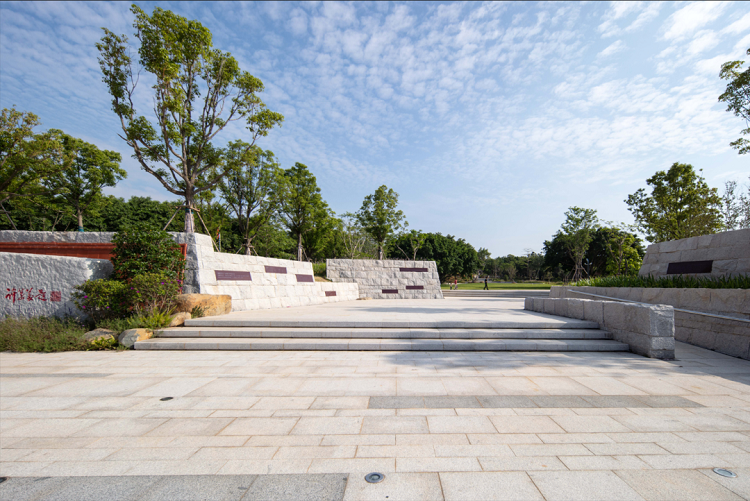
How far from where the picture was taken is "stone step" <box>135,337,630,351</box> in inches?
260

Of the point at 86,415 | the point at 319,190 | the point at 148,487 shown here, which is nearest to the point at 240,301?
the point at 86,415

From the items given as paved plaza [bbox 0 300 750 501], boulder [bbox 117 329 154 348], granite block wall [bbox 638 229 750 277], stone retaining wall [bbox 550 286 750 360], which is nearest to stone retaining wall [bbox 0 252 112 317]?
boulder [bbox 117 329 154 348]

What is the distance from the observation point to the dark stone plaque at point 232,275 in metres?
10.7

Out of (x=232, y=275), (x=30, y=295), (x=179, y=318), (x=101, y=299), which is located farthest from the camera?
(x=232, y=275)

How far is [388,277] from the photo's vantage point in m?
19.6

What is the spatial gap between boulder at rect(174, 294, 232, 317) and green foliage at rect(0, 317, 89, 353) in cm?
198

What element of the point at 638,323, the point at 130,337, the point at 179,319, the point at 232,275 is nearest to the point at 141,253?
the point at 179,319

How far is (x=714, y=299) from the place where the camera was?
708cm

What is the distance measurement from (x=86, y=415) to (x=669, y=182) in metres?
30.6

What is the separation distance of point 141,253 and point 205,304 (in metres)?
2.09

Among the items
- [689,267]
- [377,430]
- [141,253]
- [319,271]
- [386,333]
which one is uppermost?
[141,253]

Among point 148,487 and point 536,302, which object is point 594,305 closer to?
point 536,302

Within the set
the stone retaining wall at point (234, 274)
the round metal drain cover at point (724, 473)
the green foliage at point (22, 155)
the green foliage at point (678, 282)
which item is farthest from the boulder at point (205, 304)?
the green foliage at point (22, 155)

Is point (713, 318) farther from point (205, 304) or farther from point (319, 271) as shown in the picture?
point (319, 271)
